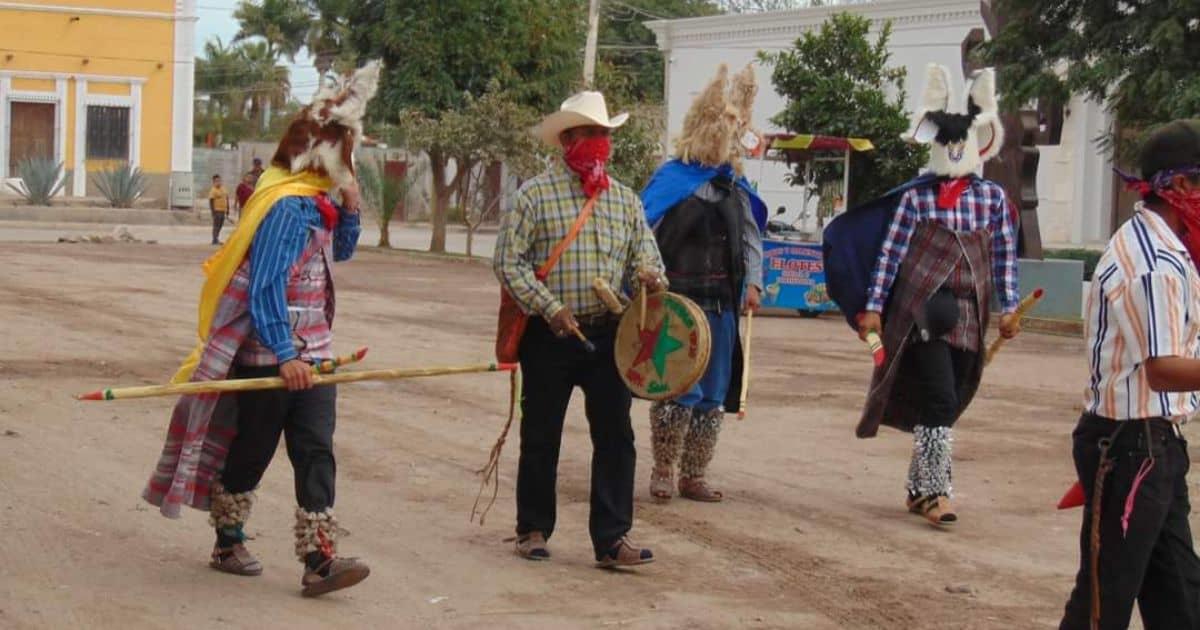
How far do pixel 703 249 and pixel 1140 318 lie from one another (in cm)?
406

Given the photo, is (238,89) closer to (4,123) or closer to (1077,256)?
(4,123)

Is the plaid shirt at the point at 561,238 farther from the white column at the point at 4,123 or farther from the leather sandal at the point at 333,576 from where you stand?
the white column at the point at 4,123

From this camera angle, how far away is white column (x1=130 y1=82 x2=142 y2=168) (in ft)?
176

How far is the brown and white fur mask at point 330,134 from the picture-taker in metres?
6.46

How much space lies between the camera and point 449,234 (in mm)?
48844

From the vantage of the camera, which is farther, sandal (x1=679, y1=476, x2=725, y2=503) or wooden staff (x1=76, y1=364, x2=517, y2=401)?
sandal (x1=679, y1=476, x2=725, y2=503)

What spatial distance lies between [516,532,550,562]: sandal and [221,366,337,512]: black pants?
1.11 meters

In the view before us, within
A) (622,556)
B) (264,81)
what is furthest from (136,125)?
(622,556)

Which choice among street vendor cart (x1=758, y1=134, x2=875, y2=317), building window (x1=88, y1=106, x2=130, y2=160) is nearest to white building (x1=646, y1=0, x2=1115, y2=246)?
street vendor cart (x1=758, y1=134, x2=875, y2=317)

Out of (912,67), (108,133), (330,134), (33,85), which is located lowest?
(330,134)

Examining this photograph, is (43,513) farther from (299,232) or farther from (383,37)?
(383,37)

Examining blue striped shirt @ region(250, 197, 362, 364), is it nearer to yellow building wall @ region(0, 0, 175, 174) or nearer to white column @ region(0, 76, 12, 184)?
white column @ region(0, 76, 12, 184)

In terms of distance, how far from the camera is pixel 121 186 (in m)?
47.5

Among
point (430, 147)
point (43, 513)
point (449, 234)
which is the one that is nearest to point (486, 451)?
point (43, 513)
